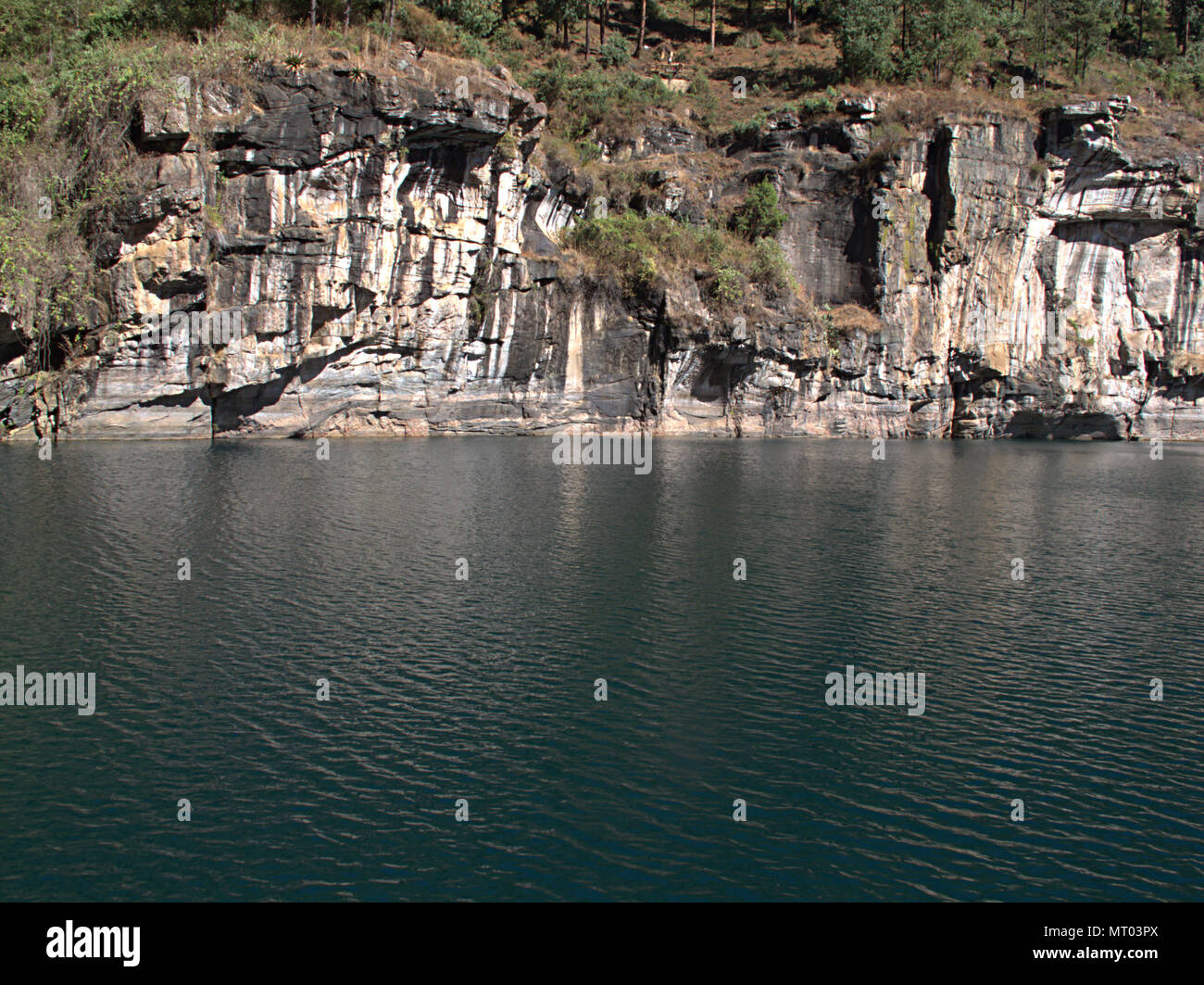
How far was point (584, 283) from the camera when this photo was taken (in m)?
70.2

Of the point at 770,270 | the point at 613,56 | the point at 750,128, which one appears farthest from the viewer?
the point at 613,56

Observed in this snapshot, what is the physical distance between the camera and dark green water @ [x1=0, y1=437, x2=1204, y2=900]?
13023 millimetres

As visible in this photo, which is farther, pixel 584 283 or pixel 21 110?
pixel 584 283

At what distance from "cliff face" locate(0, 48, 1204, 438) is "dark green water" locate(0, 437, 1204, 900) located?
23.1 meters

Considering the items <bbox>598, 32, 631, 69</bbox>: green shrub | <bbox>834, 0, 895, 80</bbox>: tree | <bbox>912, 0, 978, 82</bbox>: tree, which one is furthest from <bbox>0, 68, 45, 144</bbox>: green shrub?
<bbox>912, 0, 978, 82</bbox>: tree

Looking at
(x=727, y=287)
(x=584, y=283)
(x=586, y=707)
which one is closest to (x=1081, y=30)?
(x=727, y=287)

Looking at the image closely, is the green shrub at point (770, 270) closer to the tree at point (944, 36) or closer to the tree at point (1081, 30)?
the tree at point (944, 36)

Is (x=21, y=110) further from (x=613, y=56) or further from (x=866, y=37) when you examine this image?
(x=866, y=37)

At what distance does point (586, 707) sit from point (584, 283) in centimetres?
5560

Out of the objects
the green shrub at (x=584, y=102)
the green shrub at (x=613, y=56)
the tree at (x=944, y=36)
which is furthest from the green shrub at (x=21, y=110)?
the tree at (x=944, y=36)
